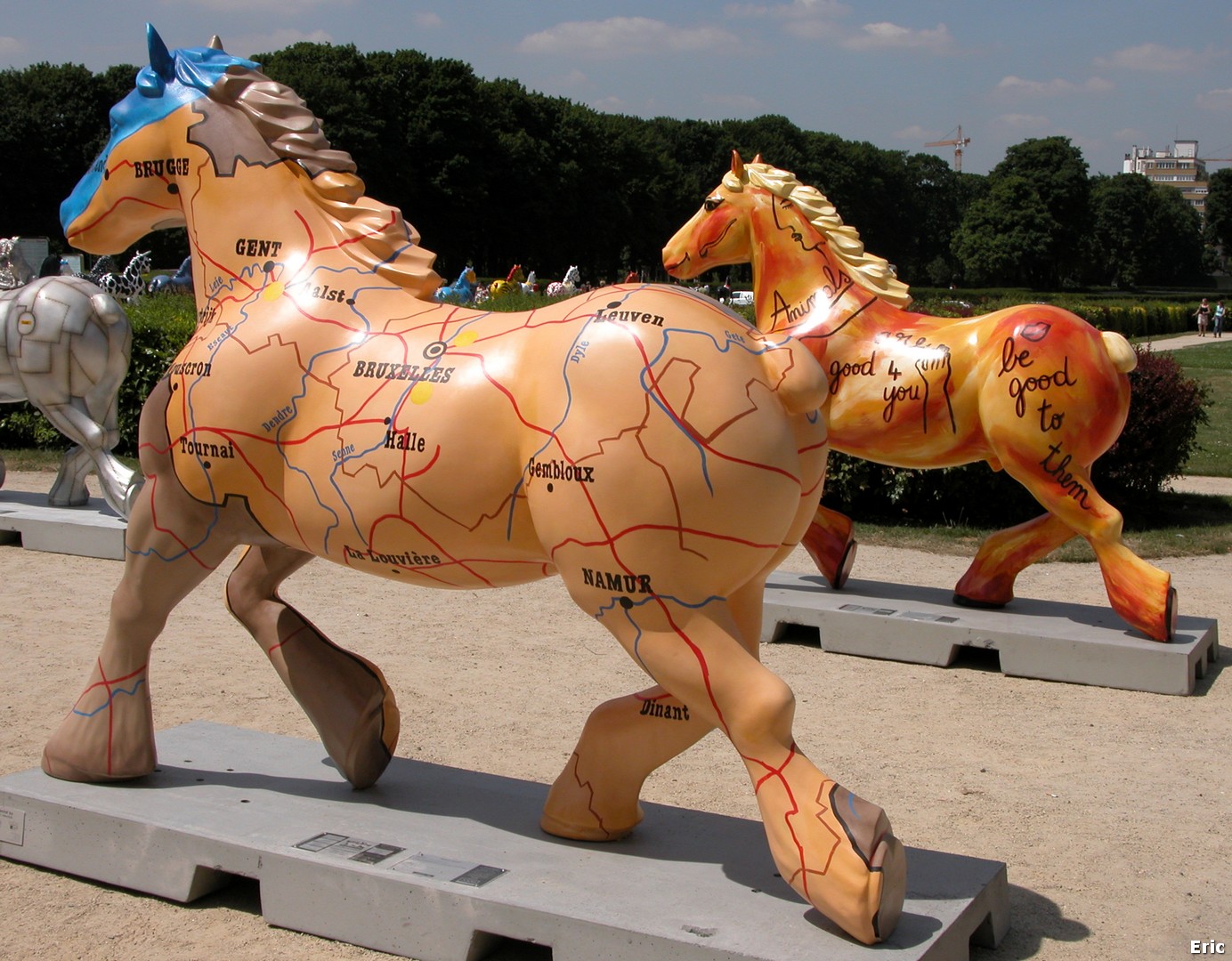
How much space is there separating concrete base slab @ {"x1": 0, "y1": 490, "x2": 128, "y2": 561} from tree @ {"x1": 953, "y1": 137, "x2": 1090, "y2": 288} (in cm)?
6577

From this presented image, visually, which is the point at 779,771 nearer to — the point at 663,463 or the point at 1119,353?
the point at 663,463

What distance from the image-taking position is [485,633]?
255 inches

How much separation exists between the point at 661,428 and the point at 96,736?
2104mm

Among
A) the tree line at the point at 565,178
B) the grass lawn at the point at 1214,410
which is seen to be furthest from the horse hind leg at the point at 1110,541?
the tree line at the point at 565,178

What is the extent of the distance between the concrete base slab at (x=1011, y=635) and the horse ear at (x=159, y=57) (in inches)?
147

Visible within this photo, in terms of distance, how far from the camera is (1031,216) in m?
67.1

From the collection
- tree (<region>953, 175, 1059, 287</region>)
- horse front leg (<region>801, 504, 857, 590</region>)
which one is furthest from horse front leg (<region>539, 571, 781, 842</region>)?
tree (<region>953, 175, 1059, 287</region>)

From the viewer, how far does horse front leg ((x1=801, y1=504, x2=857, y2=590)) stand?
6.89 m

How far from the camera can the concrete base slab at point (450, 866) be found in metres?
2.75

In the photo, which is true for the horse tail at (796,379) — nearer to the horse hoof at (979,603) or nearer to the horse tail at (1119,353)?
the horse tail at (1119,353)

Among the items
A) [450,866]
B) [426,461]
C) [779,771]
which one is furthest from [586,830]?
[426,461]

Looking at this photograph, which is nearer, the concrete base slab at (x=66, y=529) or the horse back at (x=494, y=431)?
the horse back at (x=494, y=431)

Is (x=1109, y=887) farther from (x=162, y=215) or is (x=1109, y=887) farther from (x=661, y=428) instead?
(x=162, y=215)

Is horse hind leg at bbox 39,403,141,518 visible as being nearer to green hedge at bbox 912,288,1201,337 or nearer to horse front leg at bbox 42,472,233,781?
horse front leg at bbox 42,472,233,781
